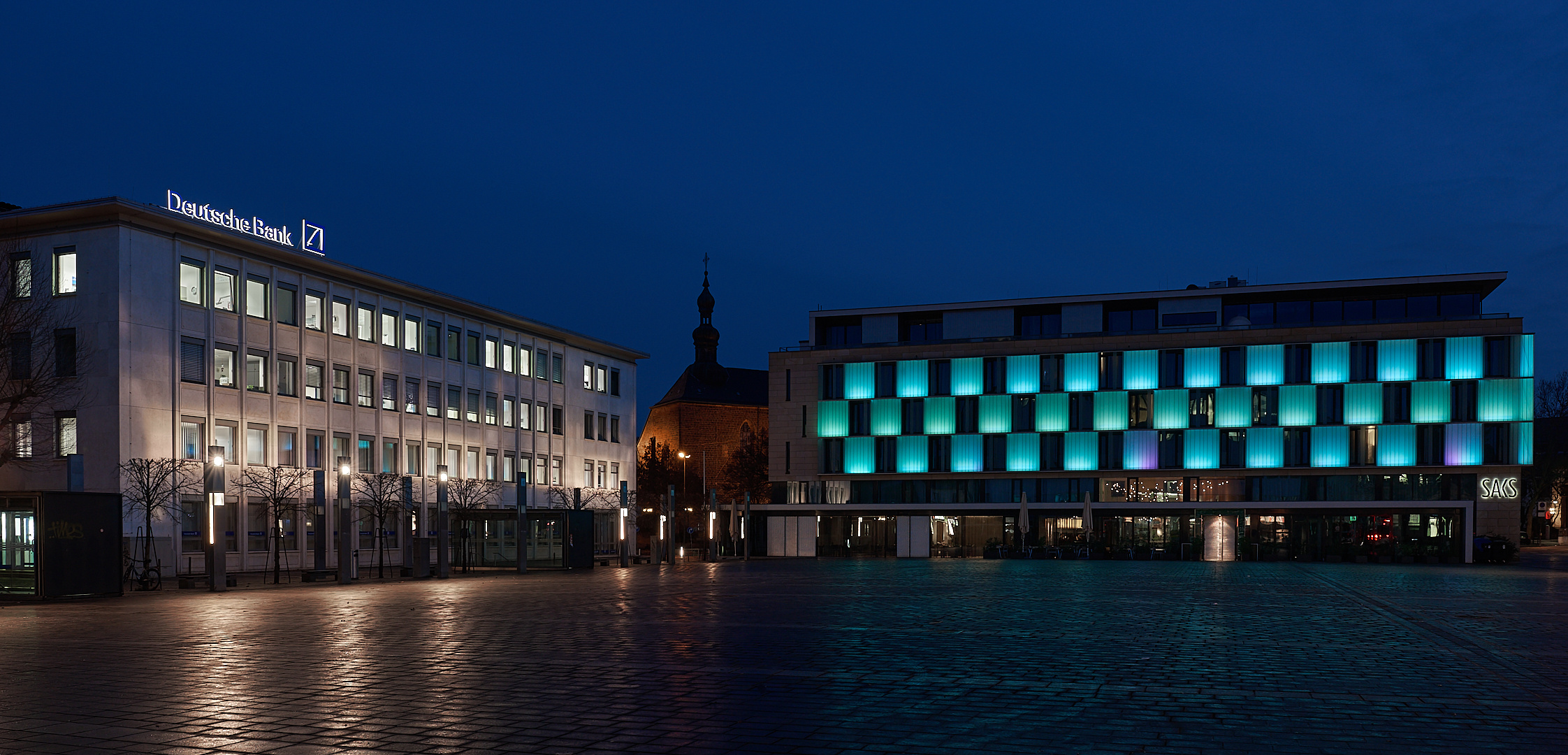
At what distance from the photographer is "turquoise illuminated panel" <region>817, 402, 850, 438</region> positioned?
82.2 metres

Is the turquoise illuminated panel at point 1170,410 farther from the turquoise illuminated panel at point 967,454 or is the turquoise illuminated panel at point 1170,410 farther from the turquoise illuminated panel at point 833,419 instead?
the turquoise illuminated panel at point 833,419

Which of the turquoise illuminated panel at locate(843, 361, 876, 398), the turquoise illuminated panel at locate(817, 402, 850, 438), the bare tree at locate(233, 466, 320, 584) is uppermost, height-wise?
the turquoise illuminated panel at locate(843, 361, 876, 398)

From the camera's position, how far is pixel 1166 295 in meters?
78.9

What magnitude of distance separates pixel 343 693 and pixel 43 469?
40.5m

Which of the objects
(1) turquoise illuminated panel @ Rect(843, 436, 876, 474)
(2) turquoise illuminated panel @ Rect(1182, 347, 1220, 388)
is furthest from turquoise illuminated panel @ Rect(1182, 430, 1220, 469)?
(1) turquoise illuminated panel @ Rect(843, 436, 876, 474)

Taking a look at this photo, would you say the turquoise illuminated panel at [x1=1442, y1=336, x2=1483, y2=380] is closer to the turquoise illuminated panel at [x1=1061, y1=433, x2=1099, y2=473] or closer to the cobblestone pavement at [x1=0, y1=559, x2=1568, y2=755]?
the turquoise illuminated panel at [x1=1061, y1=433, x2=1099, y2=473]

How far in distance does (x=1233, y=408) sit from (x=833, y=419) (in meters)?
23.4

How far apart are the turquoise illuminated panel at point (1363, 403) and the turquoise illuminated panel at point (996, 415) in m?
18.1

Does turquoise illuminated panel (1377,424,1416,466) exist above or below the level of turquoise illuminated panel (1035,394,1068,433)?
below

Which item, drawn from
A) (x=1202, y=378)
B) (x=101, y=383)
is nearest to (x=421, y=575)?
(x=101, y=383)

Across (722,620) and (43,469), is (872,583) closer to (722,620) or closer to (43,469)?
(722,620)

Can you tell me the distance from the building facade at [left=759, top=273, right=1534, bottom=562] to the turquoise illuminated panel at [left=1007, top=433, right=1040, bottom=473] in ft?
0.31

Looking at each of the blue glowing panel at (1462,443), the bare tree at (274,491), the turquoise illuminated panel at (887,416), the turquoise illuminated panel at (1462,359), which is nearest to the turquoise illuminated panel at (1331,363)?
the turquoise illuminated panel at (1462,359)

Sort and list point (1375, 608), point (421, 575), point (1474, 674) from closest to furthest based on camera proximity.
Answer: point (1474, 674) < point (1375, 608) < point (421, 575)
